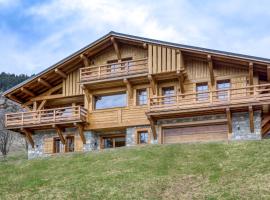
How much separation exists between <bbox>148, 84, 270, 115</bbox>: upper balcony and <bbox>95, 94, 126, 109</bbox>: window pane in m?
2.84

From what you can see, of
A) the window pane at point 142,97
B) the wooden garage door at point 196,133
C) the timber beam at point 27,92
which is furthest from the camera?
the timber beam at point 27,92

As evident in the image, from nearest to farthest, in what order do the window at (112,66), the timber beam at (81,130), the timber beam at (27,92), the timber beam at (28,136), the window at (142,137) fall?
the window at (142,137)
the timber beam at (81,130)
the window at (112,66)
the timber beam at (28,136)
the timber beam at (27,92)

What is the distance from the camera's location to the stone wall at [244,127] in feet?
87.2

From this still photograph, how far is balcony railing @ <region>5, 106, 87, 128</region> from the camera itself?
30219 millimetres

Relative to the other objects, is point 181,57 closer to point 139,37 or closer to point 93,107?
point 139,37

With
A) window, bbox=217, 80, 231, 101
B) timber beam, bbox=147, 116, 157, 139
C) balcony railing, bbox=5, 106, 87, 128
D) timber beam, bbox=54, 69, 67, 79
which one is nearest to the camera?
window, bbox=217, 80, 231, 101

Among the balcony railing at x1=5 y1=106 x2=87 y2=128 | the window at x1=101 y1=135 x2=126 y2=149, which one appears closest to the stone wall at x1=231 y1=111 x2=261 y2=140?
the window at x1=101 y1=135 x2=126 y2=149

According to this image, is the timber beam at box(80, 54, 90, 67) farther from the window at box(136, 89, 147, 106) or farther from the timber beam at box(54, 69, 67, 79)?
the window at box(136, 89, 147, 106)

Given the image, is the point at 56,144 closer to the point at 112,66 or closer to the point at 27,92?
the point at 27,92

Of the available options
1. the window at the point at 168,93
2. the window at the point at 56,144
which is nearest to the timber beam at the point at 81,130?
the window at the point at 56,144

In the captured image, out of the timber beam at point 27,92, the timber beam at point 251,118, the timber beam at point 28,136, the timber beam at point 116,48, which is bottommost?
the timber beam at point 28,136

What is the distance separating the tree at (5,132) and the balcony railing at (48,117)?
1396 cm

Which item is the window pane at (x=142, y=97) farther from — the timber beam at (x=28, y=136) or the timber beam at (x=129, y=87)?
the timber beam at (x=28, y=136)

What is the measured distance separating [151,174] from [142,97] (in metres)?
11.6
